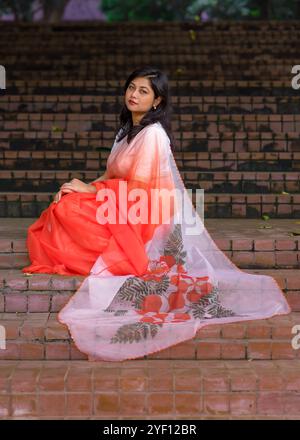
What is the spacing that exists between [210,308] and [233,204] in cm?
189

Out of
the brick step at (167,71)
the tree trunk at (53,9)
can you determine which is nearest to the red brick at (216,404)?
the brick step at (167,71)

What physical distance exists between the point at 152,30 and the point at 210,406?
860cm

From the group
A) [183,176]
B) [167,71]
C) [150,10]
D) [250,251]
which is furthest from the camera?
[150,10]

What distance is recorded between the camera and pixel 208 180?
605cm

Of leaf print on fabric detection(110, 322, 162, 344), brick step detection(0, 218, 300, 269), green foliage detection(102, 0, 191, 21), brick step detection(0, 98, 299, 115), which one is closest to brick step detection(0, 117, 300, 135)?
brick step detection(0, 98, 299, 115)

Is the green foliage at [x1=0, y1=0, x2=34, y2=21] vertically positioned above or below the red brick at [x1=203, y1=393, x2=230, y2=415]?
above

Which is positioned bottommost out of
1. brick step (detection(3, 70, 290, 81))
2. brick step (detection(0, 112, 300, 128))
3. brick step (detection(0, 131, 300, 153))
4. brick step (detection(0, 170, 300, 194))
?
brick step (detection(0, 170, 300, 194))

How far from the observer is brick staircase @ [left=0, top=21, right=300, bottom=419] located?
3.45 meters

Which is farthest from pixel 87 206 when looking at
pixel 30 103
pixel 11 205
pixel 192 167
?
pixel 30 103

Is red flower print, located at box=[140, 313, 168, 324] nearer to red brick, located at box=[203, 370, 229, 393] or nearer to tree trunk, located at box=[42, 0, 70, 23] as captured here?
red brick, located at box=[203, 370, 229, 393]

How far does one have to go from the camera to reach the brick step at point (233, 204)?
18.6ft

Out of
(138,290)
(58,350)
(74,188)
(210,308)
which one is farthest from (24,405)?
(74,188)

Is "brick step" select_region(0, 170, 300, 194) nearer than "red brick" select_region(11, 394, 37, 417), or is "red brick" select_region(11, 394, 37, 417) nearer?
"red brick" select_region(11, 394, 37, 417)

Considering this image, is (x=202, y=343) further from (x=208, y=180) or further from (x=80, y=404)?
(x=208, y=180)
